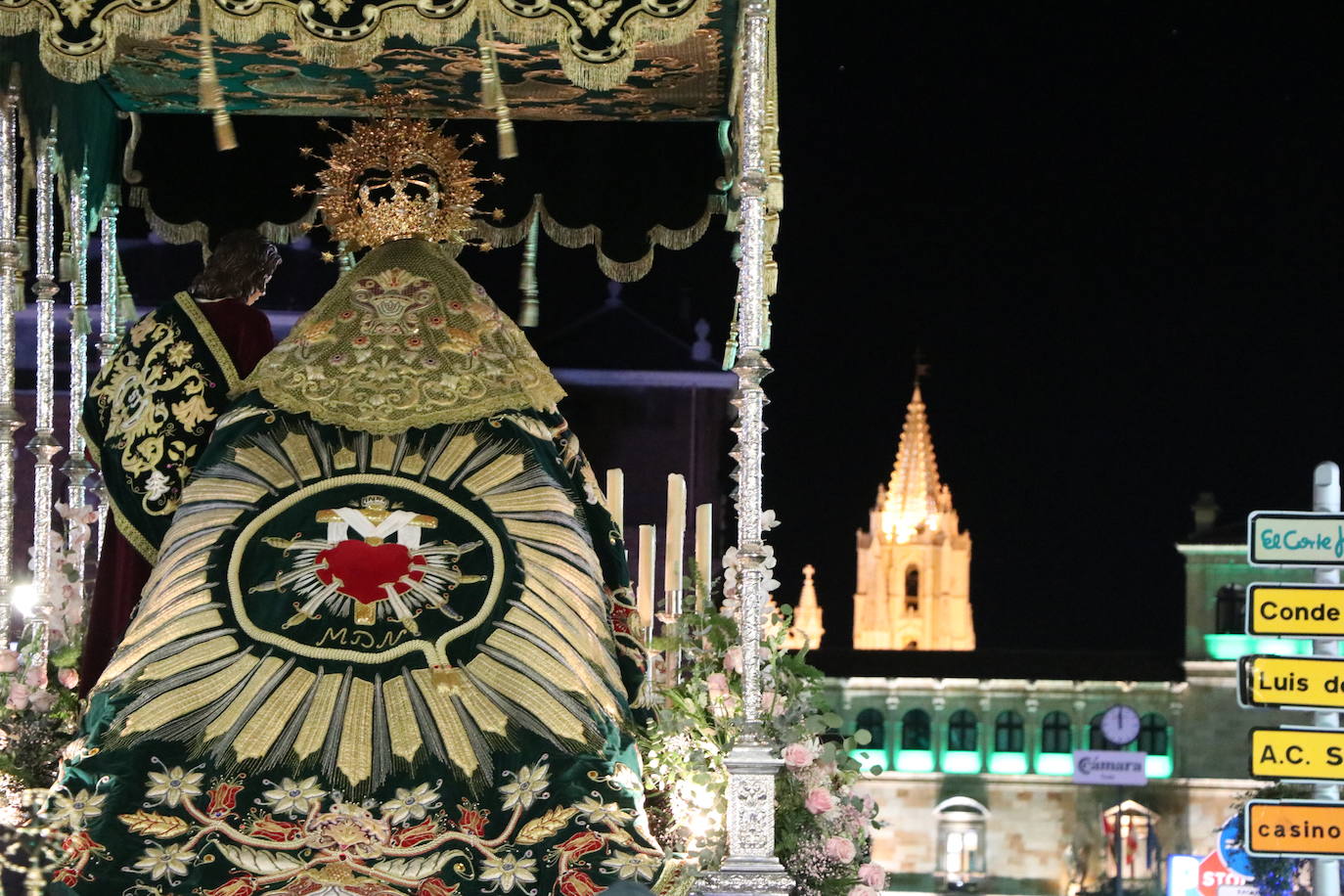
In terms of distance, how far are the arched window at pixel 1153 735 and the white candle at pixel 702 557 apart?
44447 mm

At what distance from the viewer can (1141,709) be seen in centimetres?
5284

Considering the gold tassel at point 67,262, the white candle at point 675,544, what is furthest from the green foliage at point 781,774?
the gold tassel at point 67,262

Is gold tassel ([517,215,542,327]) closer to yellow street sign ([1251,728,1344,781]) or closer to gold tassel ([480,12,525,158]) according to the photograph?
gold tassel ([480,12,525,158])

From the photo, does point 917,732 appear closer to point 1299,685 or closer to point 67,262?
point 1299,685

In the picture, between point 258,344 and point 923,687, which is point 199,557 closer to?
point 258,344

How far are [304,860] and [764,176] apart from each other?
3.18 metres

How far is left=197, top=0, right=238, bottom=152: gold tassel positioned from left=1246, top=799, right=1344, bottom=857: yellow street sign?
212 inches

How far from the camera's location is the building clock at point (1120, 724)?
4862 cm

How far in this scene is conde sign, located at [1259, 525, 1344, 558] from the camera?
33.0 feet

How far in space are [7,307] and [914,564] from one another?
66.1m

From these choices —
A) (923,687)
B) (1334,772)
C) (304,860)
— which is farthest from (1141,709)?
(304,860)

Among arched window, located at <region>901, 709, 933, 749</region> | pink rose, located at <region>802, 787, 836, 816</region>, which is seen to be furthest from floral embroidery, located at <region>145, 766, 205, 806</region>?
arched window, located at <region>901, 709, 933, 749</region>

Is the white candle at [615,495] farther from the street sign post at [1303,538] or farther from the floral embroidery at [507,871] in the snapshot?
the street sign post at [1303,538]

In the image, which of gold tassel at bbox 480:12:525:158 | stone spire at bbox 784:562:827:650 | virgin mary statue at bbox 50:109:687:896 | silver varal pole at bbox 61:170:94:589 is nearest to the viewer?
virgin mary statue at bbox 50:109:687:896
